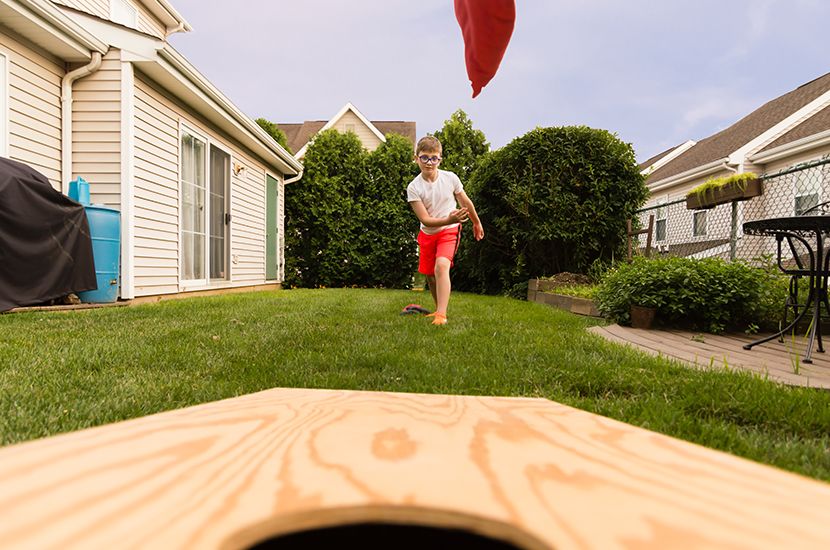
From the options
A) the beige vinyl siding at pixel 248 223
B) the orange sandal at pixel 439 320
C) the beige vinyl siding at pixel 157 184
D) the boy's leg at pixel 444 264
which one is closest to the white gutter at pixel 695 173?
the boy's leg at pixel 444 264

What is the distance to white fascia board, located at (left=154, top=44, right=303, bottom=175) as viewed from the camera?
17.8 feet

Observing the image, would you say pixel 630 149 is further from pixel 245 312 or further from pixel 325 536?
pixel 325 536

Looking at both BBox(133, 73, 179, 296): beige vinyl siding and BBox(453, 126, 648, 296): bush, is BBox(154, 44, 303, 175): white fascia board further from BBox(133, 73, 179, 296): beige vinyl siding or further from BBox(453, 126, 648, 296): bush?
BBox(453, 126, 648, 296): bush

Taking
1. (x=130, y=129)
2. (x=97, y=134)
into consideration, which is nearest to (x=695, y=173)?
(x=130, y=129)

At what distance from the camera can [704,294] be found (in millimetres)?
3721

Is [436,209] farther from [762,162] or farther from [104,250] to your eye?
[762,162]

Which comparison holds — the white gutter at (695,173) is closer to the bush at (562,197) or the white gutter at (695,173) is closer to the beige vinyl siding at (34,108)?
the bush at (562,197)

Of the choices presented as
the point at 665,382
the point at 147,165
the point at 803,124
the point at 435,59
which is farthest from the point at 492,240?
the point at 803,124

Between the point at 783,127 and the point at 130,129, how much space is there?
13662mm

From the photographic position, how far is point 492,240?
7.81 m

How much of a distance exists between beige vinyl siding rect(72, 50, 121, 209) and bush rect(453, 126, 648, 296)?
5231 mm

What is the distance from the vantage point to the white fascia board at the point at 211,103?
5.42m

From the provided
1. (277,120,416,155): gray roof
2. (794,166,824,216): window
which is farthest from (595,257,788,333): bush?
(277,120,416,155): gray roof

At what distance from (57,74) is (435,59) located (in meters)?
6.27
